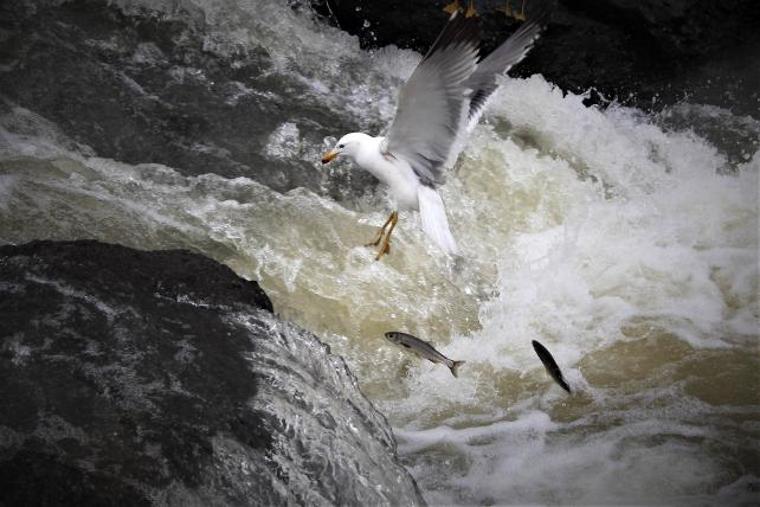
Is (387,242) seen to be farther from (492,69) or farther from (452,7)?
(452,7)

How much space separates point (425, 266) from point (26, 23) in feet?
7.61

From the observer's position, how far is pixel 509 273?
14.3 feet

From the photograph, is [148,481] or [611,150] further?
[611,150]

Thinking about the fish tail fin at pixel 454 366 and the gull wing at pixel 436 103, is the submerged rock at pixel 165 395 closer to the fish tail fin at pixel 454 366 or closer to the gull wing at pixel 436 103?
the fish tail fin at pixel 454 366

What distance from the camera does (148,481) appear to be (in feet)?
7.89

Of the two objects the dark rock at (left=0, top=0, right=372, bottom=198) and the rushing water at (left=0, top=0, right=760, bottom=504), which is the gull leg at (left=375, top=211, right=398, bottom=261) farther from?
the dark rock at (left=0, top=0, right=372, bottom=198)

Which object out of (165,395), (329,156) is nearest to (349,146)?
(329,156)

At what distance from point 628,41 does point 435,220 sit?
2.02 metres

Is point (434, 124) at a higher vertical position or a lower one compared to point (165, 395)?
higher

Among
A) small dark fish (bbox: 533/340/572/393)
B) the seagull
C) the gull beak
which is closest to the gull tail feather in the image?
the seagull

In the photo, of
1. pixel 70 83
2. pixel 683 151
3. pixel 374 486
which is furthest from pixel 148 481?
pixel 683 151

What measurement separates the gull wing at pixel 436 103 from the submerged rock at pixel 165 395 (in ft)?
3.08

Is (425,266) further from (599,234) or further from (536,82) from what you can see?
(536,82)

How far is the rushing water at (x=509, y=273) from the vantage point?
3.53 meters
